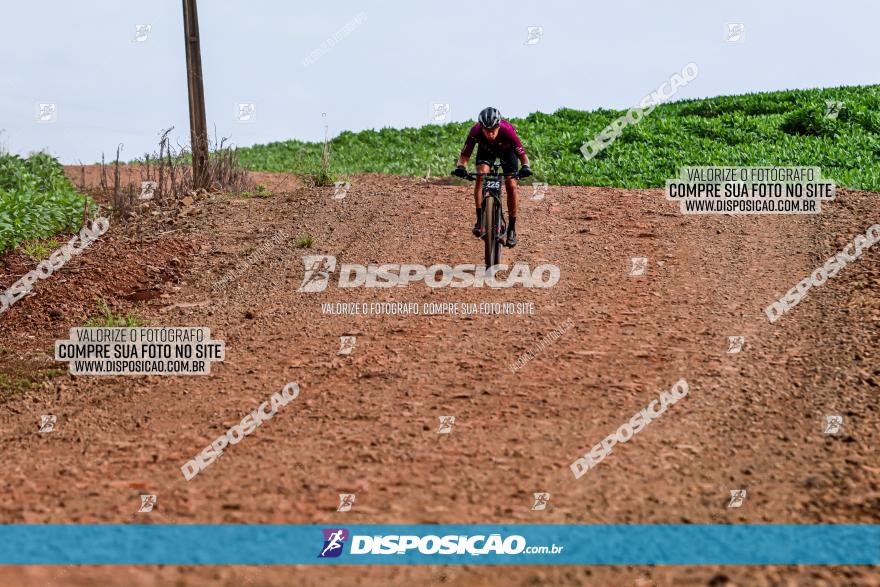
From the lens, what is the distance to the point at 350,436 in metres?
6.91

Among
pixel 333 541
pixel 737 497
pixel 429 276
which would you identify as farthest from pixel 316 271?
pixel 737 497

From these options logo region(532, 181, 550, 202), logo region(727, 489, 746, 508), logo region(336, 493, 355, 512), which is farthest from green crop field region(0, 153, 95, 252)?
logo region(727, 489, 746, 508)

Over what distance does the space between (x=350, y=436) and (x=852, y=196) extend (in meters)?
12.9

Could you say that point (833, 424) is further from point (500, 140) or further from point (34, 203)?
point (34, 203)

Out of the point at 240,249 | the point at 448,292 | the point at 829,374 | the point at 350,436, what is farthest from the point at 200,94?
the point at 829,374

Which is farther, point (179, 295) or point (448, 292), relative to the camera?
point (179, 295)

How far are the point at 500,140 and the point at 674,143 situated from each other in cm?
1373

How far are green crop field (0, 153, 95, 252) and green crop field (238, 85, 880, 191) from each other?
5.95 metres

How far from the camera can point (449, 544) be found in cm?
522

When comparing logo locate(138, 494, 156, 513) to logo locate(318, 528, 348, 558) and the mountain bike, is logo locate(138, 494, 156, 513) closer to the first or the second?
logo locate(318, 528, 348, 558)

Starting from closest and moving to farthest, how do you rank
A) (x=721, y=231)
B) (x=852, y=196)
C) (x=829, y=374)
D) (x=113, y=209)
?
(x=829, y=374) < (x=721, y=231) < (x=852, y=196) < (x=113, y=209)

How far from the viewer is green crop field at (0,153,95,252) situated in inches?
659

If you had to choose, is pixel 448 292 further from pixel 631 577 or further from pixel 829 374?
pixel 631 577

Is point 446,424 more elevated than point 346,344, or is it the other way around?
point 346,344
